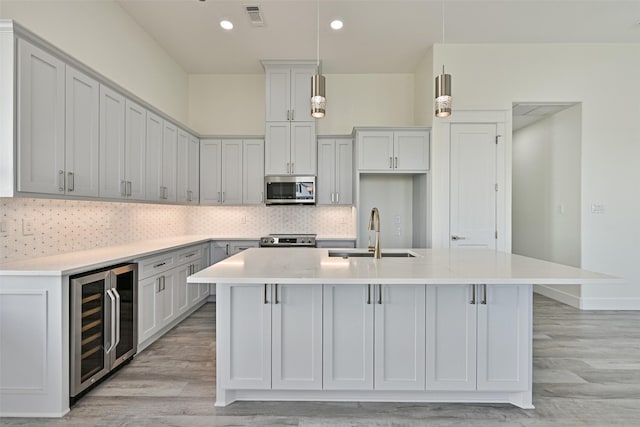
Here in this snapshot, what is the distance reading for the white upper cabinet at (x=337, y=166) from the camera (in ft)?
16.3

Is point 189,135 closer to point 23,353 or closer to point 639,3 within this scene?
point 23,353

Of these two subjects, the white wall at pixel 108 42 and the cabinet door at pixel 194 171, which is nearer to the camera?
the white wall at pixel 108 42

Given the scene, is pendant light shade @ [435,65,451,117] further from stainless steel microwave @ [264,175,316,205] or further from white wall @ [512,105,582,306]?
white wall @ [512,105,582,306]

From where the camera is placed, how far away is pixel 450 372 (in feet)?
7.25

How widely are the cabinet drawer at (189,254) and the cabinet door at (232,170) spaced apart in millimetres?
996

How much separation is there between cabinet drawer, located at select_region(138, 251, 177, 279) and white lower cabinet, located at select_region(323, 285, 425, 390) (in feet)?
5.92

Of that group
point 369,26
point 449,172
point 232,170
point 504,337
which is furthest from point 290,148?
point 504,337

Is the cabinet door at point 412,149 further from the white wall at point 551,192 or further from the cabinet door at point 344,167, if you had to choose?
the white wall at point 551,192

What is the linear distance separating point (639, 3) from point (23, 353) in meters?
6.23

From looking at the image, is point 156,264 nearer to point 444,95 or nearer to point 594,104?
point 444,95

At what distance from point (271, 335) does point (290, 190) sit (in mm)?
2913

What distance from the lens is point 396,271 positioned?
205cm

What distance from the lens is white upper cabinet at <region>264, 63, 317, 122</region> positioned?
4832 mm

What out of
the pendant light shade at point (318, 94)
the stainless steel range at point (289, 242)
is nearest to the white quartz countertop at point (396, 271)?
the pendant light shade at point (318, 94)
